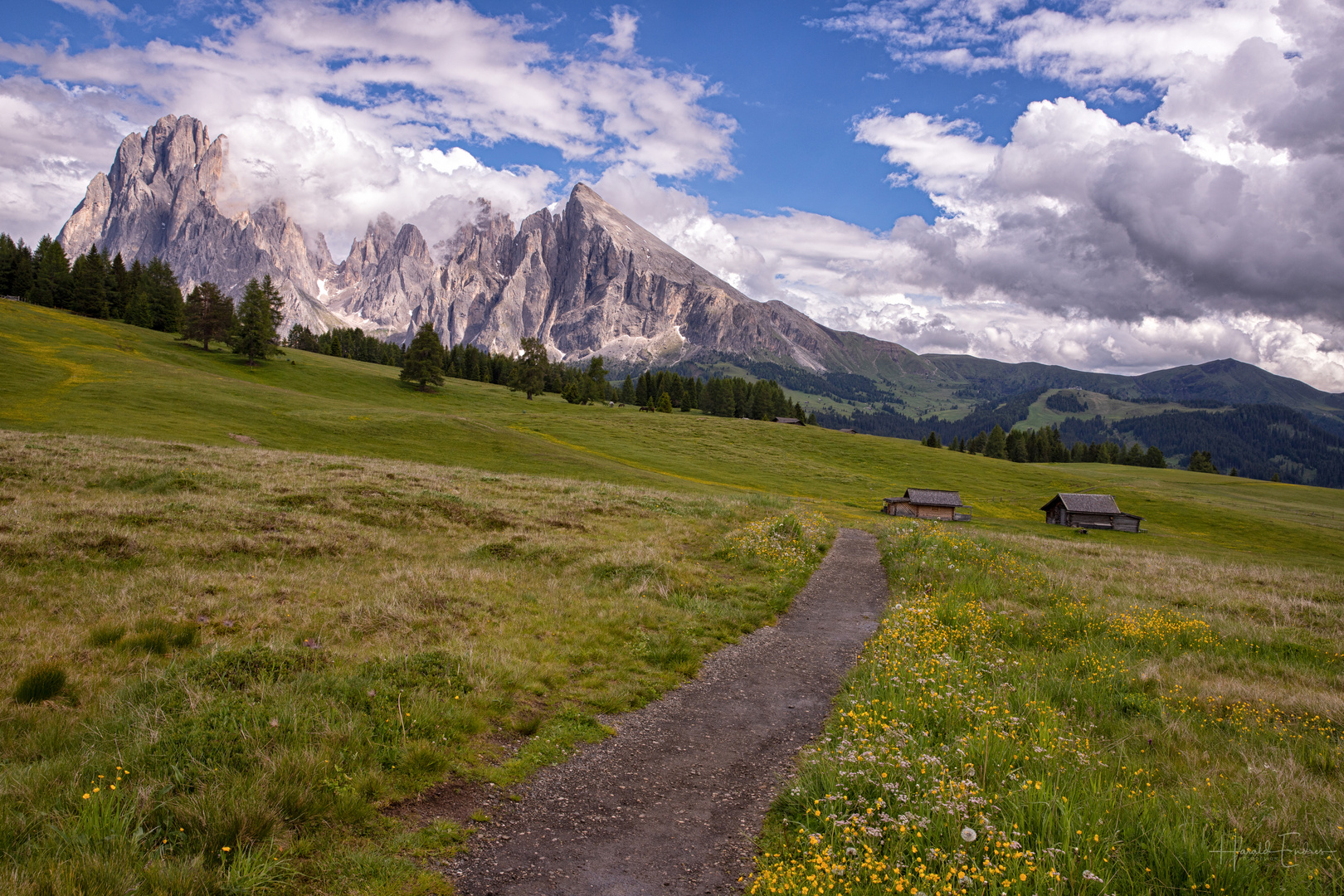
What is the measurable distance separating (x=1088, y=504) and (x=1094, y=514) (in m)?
1.39

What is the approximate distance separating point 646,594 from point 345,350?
16415cm

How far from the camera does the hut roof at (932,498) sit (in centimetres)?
6850

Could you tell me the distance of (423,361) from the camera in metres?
106

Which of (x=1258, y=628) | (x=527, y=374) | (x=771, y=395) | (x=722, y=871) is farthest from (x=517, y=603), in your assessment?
(x=771, y=395)

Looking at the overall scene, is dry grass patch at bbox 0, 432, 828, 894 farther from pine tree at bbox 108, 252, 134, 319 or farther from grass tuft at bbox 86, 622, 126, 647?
pine tree at bbox 108, 252, 134, 319

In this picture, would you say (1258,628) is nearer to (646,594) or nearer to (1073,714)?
(1073,714)

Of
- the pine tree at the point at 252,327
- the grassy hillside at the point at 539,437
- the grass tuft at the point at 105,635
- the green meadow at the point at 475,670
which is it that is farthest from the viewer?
the pine tree at the point at 252,327

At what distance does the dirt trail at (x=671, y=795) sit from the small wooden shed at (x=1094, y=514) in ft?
244

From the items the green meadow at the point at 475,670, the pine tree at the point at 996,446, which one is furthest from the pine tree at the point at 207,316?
the pine tree at the point at 996,446

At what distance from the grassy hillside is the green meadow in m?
28.8

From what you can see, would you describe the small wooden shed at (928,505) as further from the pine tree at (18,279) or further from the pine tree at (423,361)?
the pine tree at (18,279)

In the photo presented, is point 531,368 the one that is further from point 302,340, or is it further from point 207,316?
point 302,340

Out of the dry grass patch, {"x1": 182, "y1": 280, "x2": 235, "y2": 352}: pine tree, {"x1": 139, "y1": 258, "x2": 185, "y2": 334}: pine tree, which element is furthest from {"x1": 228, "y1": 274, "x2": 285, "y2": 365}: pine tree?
the dry grass patch

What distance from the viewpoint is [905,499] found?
225ft
